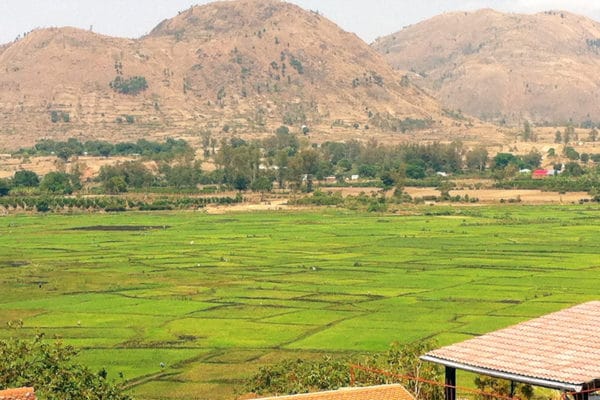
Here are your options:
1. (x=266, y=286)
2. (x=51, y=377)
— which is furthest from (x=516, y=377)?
(x=266, y=286)

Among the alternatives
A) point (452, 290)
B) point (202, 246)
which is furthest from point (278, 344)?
point (202, 246)

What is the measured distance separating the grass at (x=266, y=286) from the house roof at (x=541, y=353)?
18.0m

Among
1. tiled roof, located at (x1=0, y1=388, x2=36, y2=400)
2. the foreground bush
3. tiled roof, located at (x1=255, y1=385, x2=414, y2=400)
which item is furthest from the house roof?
the foreground bush

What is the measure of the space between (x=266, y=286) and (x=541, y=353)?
139 ft

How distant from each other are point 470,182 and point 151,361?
100 meters

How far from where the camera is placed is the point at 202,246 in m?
79.7

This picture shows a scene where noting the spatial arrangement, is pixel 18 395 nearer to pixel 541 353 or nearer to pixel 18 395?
pixel 18 395

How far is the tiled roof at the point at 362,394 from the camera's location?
1864 centimetres

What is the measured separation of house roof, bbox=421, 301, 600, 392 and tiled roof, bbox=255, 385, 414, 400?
62.5 inches

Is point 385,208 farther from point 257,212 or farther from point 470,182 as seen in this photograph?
point 470,182

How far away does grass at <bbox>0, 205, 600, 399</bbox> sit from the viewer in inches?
1677

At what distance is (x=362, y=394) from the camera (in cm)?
1903

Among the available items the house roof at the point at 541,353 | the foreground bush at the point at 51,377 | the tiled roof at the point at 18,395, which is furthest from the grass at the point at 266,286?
the house roof at the point at 541,353

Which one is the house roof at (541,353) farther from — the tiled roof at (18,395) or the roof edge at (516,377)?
the tiled roof at (18,395)
